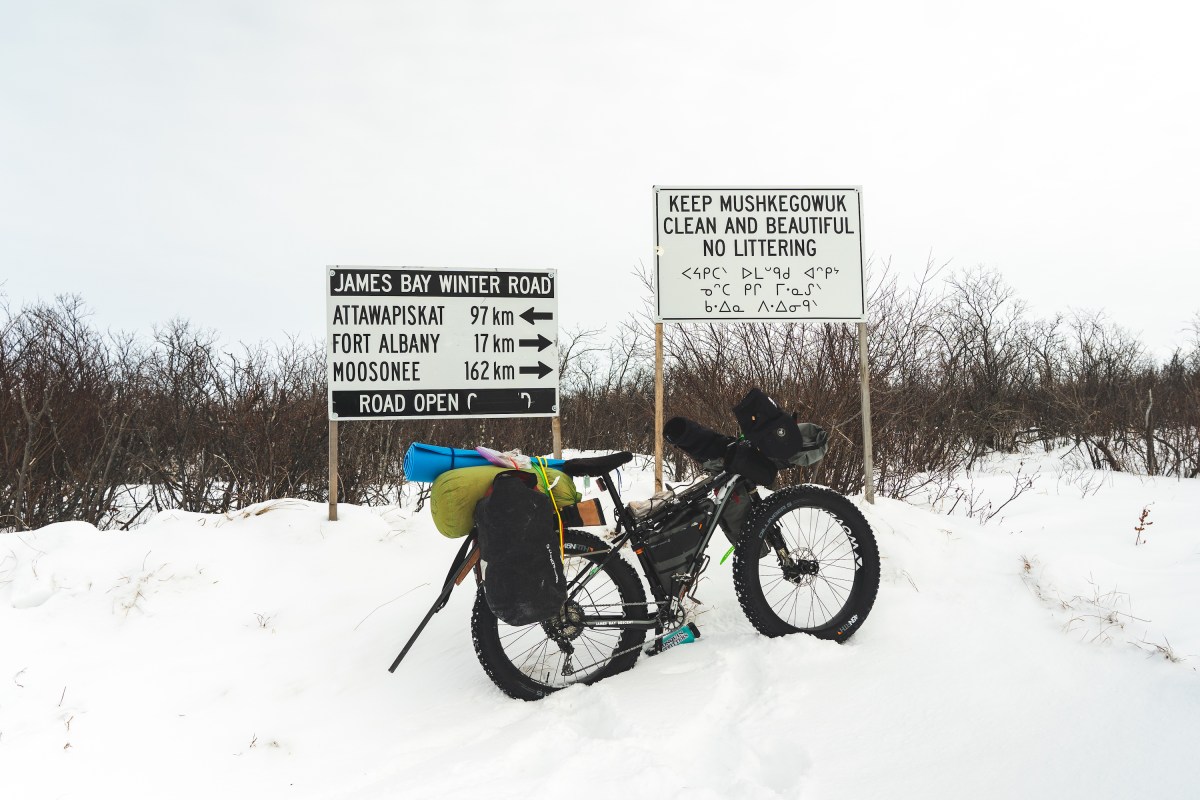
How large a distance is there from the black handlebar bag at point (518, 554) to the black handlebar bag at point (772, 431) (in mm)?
1025

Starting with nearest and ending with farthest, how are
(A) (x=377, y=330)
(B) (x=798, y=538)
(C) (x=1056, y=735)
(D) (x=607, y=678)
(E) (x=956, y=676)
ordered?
(C) (x=1056, y=735)
(E) (x=956, y=676)
(D) (x=607, y=678)
(B) (x=798, y=538)
(A) (x=377, y=330)

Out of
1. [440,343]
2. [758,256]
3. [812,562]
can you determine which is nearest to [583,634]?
[812,562]

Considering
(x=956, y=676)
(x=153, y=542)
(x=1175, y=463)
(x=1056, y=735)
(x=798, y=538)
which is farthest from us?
(x=1175, y=463)

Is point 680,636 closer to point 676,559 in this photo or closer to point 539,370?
point 676,559

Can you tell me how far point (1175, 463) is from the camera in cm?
926

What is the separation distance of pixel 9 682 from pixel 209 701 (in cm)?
97

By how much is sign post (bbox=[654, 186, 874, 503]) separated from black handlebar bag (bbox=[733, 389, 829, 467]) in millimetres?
1847

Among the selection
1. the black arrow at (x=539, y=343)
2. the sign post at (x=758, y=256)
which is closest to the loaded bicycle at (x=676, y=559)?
the sign post at (x=758, y=256)

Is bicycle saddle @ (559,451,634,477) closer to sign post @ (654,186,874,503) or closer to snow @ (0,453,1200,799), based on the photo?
snow @ (0,453,1200,799)

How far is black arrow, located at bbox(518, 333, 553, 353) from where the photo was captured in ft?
16.4

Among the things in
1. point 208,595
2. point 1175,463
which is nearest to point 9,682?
point 208,595

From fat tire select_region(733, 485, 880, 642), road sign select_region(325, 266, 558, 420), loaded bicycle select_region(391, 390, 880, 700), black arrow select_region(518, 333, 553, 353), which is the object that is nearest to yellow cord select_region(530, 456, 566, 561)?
loaded bicycle select_region(391, 390, 880, 700)

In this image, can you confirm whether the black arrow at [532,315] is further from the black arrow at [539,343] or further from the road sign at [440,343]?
the black arrow at [539,343]

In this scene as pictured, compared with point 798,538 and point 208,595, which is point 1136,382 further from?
point 208,595
